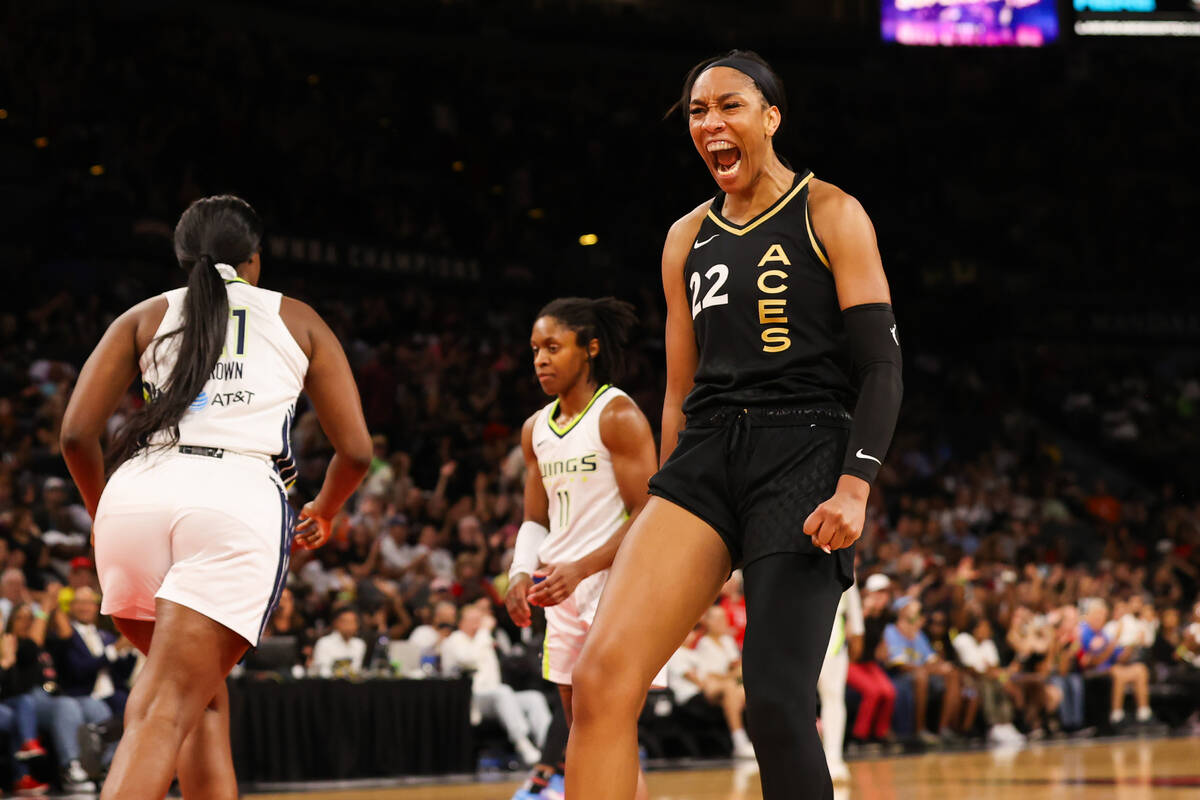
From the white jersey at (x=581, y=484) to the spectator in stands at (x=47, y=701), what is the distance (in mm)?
4462

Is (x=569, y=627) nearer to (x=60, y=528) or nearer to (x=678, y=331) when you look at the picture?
(x=678, y=331)

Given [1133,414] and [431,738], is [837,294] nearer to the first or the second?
[431,738]

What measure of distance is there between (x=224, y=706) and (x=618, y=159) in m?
20.8

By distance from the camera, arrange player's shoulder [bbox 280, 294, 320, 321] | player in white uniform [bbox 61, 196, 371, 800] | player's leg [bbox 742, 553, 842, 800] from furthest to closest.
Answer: player's shoulder [bbox 280, 294, 320, 321], player in white uniform [bbox 61, 196, 371, 800], player's leg [bbox 742, 553, 842, 800]

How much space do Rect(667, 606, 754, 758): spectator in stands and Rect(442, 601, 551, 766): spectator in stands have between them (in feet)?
4.03

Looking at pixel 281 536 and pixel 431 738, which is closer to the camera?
pixel 281 536

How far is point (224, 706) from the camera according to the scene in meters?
4.14

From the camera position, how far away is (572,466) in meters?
6.08

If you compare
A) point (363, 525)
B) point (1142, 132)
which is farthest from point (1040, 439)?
point (363, 525)

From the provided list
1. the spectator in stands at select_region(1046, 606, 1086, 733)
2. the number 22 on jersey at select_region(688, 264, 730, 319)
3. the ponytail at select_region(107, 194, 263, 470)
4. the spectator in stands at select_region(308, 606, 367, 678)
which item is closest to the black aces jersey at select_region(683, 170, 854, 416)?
the number 22 on jersey at select_region(688, 264, 730, 319)

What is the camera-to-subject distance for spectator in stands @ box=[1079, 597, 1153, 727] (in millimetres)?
15430

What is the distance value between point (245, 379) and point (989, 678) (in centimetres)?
1177

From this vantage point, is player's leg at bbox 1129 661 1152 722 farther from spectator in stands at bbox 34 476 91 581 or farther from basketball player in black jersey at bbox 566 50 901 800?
basketball player in black jersey at bbox 566 50 901 800

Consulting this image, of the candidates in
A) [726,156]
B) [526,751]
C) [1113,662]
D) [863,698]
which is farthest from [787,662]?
[1113,662]
